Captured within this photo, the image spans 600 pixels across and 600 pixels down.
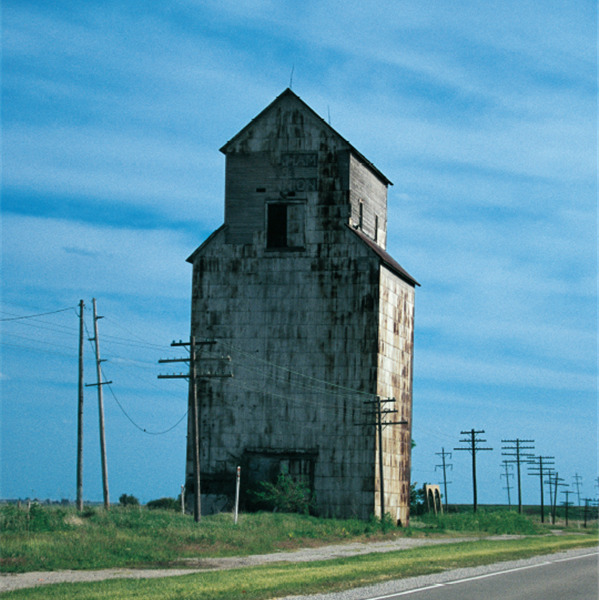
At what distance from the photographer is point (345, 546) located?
3753 cm

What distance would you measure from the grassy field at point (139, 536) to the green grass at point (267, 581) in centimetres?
428

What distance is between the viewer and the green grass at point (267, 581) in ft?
59.7

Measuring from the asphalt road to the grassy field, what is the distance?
8849mm

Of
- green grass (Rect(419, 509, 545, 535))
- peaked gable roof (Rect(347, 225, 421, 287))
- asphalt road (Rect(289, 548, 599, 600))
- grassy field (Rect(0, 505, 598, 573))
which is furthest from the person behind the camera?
green grass (Rect(419, 509, 545, 535))

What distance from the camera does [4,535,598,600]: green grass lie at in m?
18.2

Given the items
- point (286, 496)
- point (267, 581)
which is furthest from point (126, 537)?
point (286, 496)

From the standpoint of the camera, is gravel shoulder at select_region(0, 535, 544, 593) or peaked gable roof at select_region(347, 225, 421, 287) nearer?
gravel shoulder at select_region(0, 535, 544, 593)

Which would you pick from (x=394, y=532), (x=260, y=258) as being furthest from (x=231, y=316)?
(x=394, y=532)

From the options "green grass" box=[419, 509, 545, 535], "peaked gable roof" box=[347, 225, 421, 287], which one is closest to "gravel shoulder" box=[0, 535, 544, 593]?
"peaked gable roof" box=[347, 225, 421, 287]

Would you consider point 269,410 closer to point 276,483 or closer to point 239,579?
point 276,483

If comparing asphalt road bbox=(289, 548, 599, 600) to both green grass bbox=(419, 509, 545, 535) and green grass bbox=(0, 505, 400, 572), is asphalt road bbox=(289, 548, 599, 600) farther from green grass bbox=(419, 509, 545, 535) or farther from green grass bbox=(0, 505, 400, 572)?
green grass bbox=(419, 509, 545, 535)

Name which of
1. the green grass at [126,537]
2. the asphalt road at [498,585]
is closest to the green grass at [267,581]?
the asphalt road at [498,585]

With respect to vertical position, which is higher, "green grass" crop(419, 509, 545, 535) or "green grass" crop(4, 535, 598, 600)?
"green grass" crop(4, 535, 598, 600)

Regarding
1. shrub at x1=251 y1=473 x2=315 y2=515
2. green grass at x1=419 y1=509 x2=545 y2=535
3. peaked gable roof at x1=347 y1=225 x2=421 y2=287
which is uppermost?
peaked gable roof at x1=347 y1=225 x2=421 y2=287
